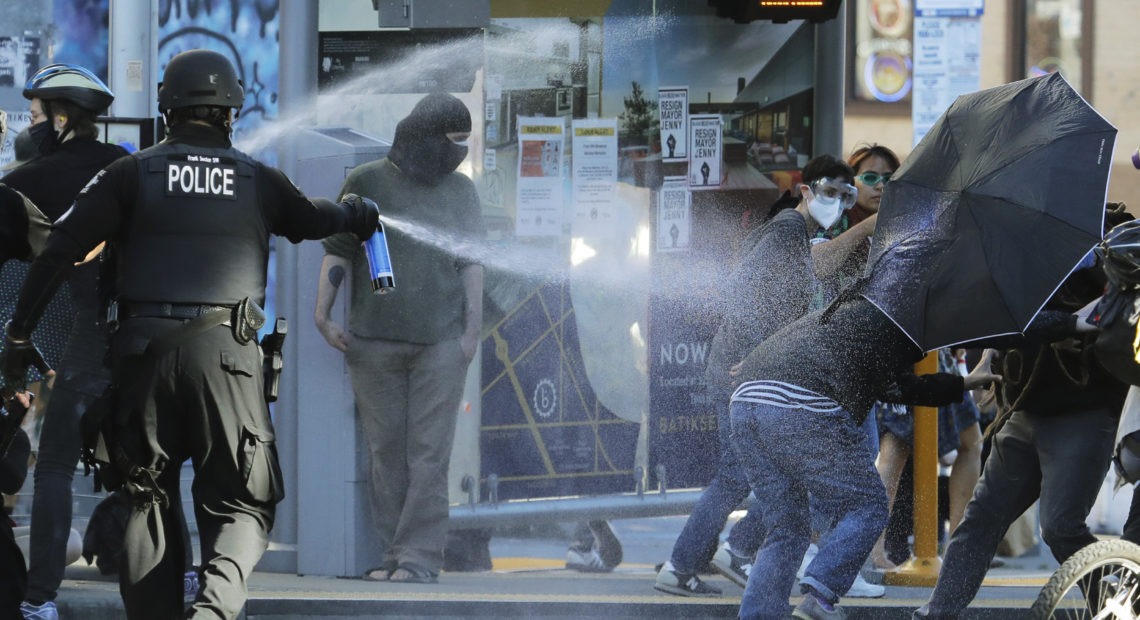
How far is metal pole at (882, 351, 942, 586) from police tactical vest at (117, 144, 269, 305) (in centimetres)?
358

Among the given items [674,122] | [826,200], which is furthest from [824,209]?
[674,122]

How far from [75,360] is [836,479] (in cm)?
267

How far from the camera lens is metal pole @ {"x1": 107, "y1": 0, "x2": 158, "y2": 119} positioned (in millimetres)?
8422

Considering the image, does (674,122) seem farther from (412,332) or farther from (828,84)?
(412,332)

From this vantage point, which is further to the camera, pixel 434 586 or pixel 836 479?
pixel 434 586

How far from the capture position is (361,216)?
5.75 meters

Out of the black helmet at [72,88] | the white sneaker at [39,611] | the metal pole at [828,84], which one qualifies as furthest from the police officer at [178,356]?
the metal pole at [828,84]

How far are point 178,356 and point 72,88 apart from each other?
1.67 m

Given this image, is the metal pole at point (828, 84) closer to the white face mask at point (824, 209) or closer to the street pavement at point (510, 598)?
the white face mask at point (824, 209)

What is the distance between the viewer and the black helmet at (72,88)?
6.41 metres

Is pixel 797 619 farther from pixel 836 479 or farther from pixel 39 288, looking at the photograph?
pixel 39 288

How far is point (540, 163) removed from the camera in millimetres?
8445

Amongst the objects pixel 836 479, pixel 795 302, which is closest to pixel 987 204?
pixel 836 479

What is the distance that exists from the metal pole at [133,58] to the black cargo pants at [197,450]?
11.1ft
